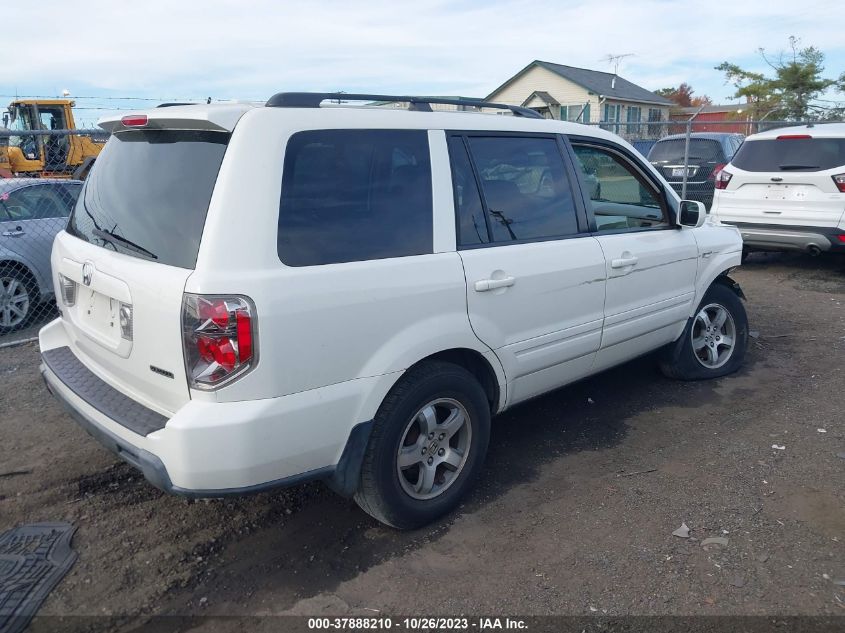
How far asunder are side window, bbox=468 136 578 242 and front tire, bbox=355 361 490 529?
0.82 m

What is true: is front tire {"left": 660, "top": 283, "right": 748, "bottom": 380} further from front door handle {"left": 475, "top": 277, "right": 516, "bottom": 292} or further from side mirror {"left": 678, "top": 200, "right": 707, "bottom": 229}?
front door handle {"left": 475, "top": 277, "right": 516, "bottom": 292}

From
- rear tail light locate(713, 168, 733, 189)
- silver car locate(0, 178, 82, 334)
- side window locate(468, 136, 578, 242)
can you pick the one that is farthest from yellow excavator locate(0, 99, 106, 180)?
side window locate(468, 136, 578, 242)

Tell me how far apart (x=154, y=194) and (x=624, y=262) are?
8.62ft

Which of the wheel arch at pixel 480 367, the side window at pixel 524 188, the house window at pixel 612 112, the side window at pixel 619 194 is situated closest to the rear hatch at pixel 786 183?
the side window at pixel 619 194

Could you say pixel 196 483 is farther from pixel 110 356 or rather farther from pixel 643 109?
pixel 643 109

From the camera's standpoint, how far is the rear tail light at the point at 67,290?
3293 mm

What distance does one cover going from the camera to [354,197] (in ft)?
9.52

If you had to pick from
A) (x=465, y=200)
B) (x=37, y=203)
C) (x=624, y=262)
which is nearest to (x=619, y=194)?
(x=624, y=262)

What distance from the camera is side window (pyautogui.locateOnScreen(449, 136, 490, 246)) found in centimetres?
329

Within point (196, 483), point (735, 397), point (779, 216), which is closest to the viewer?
point (196, 483)

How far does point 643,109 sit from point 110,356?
3618 cm

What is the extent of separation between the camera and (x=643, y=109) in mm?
35062

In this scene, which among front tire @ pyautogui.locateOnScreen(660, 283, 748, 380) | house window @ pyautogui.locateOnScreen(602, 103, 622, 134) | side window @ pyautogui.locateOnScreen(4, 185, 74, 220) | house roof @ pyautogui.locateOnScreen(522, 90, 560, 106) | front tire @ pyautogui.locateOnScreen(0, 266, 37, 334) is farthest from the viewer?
house window @ pyautogui.locateOnScreen(602, 103, 622, 134)

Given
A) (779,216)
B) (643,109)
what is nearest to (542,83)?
(643,109)
